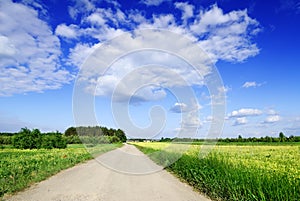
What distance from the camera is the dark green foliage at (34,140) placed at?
51.2 metres

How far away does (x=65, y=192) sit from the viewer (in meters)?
9.32

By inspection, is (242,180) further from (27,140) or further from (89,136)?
(89,136)

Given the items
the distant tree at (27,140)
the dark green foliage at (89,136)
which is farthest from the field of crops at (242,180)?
the distant tree at (27,140)

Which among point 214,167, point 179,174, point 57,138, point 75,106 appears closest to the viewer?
point 214,167

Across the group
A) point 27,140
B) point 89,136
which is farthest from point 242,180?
point 89,136

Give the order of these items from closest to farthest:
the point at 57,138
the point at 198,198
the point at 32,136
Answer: the point at 198,198
the point at 32,136
the point at 57,138

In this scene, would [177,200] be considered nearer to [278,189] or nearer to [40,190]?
[278,189]

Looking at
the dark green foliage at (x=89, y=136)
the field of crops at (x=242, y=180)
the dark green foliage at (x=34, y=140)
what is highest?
the dark green foliage at (x=89, y=136)

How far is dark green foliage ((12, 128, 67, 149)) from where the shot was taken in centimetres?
5122

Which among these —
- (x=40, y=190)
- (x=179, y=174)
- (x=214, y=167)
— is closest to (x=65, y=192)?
(x=40, y=190)

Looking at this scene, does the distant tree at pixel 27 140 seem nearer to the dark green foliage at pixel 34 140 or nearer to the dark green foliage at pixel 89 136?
the dark green foliage at pixel 34 140

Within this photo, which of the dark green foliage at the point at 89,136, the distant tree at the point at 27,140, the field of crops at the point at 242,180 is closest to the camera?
the field of crops at the point at 242,180

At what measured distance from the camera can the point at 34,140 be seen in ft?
171

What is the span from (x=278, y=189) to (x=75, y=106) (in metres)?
12.3
